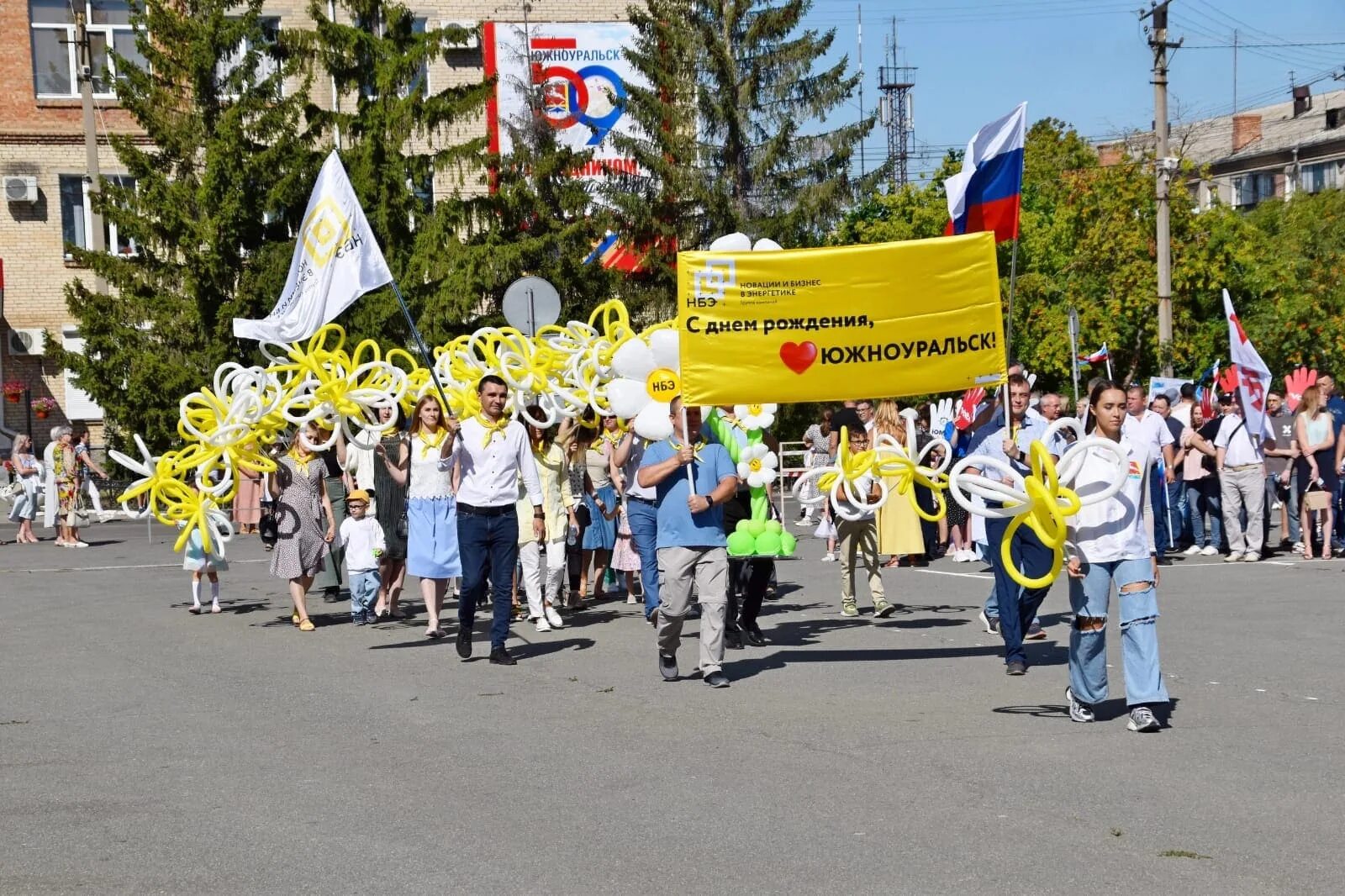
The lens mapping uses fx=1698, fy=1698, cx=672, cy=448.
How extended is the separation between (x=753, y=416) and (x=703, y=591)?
1.97 metres

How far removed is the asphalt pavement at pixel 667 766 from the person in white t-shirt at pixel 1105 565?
0.95 feet

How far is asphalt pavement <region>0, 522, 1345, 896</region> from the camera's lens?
6.18 m

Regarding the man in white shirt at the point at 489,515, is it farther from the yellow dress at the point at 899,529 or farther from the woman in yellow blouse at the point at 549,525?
the yellow dress at the point at 899,529

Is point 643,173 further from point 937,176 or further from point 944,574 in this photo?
point 944,574

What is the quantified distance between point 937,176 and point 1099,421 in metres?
40.2

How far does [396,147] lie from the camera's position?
35.5 m

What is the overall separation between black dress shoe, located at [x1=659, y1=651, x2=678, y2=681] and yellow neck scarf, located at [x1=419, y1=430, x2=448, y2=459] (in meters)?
3.68

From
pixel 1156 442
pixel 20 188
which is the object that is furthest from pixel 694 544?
pixel 20 188

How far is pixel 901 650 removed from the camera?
11914mm

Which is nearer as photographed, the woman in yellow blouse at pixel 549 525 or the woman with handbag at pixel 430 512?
the woman with handbag at pixel 430 512

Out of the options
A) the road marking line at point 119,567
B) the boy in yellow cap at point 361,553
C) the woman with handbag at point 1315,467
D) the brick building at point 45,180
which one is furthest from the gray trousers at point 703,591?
the brick building at point 45,180

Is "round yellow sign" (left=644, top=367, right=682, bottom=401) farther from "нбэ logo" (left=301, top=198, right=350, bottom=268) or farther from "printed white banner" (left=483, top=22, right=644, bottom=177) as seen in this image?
"printed white banner" (left=483, top=22, right=644, bottom=177)

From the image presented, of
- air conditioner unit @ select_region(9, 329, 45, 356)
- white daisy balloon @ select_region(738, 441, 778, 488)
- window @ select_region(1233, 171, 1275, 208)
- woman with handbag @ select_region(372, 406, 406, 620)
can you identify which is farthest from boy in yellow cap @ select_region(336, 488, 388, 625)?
window @ select_region(1233, 171, 1275, 208)

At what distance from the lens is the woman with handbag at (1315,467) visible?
18.3 m
